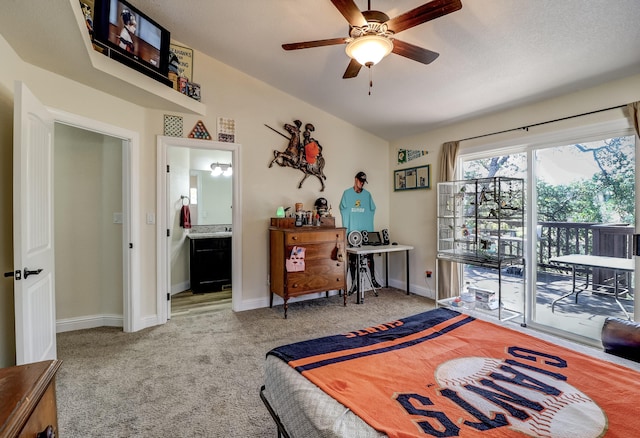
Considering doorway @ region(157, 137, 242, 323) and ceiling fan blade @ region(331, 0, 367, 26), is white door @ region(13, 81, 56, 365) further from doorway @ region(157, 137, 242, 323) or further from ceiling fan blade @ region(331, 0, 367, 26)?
ceiling fan blade @ region(331, 0, 367, 26)

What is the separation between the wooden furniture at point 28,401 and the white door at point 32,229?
1.26m

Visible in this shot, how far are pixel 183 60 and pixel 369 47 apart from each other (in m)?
2.53

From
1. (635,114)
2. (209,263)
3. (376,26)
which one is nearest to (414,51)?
(376,26)

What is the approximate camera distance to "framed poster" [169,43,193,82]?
135 inches

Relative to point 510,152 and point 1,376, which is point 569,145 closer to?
point 510,152

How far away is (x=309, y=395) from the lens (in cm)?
116

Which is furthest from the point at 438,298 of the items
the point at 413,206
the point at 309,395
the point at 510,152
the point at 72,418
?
the point at 72,418

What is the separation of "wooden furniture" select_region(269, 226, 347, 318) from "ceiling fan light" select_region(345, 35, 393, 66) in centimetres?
209

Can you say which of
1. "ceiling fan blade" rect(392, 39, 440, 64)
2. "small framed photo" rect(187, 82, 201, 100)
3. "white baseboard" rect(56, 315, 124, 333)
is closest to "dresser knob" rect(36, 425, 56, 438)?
"ceiling fan blade" rect(392, 39, 440, 64)

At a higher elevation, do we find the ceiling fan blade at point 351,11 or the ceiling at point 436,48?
the ceiling at point 436,48

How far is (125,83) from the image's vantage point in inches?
106

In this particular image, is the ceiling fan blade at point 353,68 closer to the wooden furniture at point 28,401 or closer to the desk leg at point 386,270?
the wooden furniture at point 28,401

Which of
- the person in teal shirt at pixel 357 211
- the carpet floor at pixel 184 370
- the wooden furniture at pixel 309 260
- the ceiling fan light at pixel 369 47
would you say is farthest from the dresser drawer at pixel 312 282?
the ceiling fan light at pixel 369 47

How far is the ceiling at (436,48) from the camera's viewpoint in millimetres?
2104
